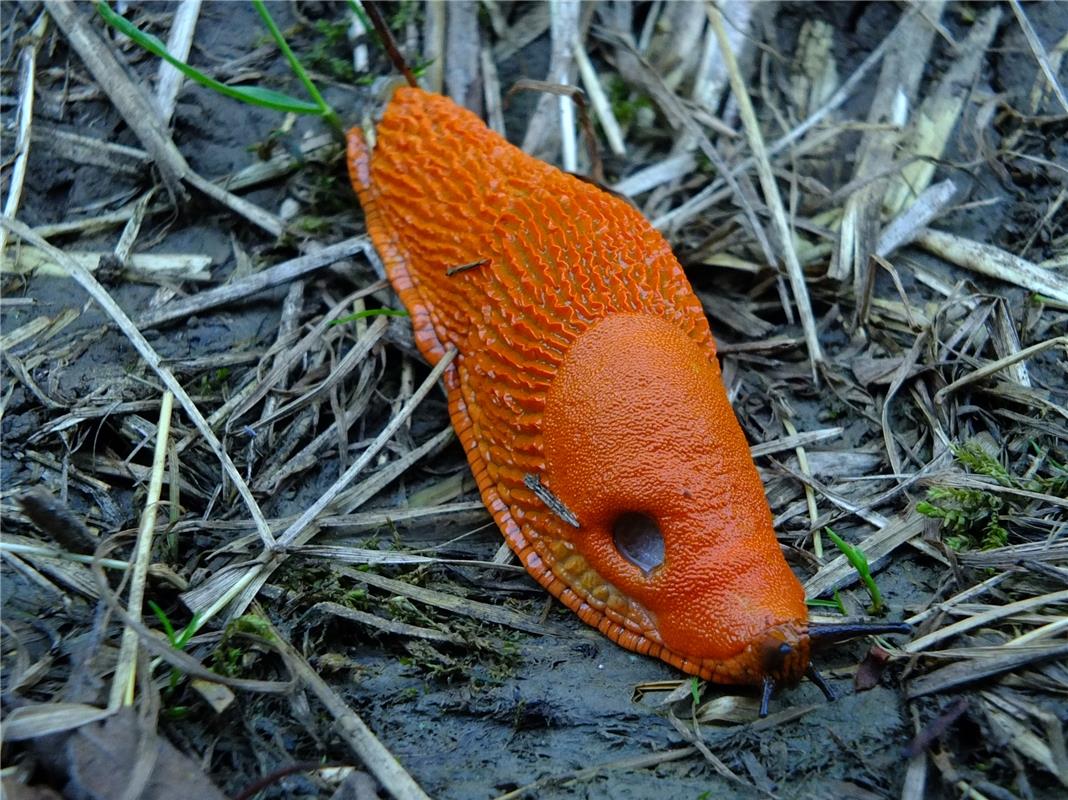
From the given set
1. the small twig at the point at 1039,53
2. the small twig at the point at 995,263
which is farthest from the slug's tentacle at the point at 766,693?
the small twig at the point at 1039,53

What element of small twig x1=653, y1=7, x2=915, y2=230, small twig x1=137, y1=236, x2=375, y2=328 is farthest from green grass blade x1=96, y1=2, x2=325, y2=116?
small twig x1=653, y1=7, x2=915, y2=230

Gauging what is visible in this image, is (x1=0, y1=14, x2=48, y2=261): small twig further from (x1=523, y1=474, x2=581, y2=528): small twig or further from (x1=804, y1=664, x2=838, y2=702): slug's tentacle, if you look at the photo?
(x1=804, y1=664, x2=838, y2=702): slug's tentacle

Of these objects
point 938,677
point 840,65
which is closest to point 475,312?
point 938,677

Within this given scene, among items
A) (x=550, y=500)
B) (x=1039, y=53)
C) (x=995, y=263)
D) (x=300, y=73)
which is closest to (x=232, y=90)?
(x=300, y=73)

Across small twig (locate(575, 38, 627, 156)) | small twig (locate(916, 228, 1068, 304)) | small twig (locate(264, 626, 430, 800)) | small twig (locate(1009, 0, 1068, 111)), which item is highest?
small twig (locate(1009, 0, 1068, 111))

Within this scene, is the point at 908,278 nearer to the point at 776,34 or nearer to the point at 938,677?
the point at 776,34

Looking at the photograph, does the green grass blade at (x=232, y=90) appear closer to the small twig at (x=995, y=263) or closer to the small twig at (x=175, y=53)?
the small twig at (x=175, y=53)

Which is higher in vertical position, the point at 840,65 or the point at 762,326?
the point at 840,65

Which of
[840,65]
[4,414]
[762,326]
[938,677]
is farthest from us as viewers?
[840,65]
